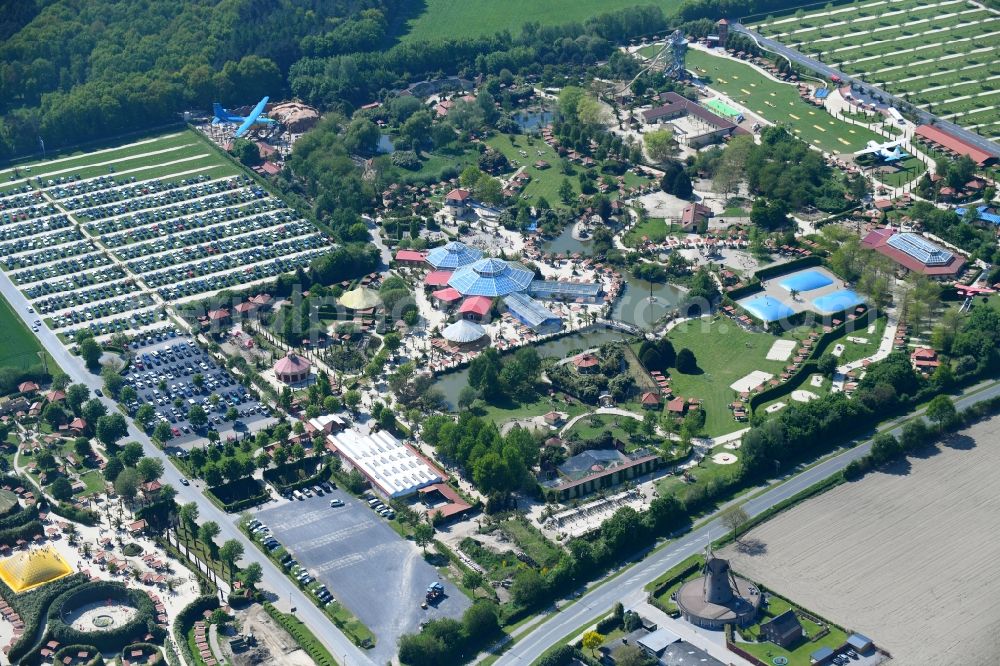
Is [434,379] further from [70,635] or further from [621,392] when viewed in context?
[70,635]

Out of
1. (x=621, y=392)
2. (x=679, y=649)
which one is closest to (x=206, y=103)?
(x=621, y=392)

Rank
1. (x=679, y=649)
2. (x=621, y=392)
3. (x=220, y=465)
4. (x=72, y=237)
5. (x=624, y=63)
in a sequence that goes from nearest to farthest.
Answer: (x=679, y=649), (x=220, y=465), (x=621, y=392), (x=72, y=237), (x=624, y=63)

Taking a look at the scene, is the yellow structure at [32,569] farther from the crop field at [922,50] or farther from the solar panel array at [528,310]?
the crop field at [922,50]

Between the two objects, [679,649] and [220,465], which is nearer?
[679,649]

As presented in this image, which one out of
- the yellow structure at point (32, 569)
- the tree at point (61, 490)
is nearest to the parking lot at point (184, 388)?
the tree at point (61, 490)

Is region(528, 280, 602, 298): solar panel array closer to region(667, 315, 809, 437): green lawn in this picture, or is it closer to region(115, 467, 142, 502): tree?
region(667, 315, 809, 437): green lawn

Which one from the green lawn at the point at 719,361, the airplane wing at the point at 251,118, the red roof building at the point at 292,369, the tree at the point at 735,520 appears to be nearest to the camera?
the tree at the point at 735,520

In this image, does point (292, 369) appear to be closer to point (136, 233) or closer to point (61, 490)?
point (61, 490)
